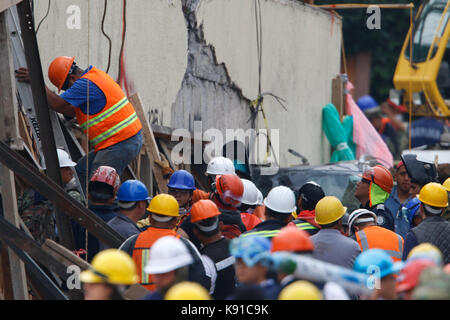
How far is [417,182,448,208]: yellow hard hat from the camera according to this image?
682cm

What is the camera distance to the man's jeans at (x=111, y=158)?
7.64 metres

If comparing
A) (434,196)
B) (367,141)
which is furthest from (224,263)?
(367,141)

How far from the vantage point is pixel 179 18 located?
35.0 ft

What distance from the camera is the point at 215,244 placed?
20.3ft

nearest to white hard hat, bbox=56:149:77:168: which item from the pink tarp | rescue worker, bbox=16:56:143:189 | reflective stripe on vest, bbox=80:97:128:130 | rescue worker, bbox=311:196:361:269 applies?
rescue worker, bbox=16:56:143:189

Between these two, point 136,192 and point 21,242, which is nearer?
point 21,242

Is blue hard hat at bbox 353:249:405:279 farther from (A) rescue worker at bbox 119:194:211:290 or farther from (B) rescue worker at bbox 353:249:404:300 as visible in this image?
(A) rescue worker at bbox 119:194:211:290

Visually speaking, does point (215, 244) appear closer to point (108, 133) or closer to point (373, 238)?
point (373, 238)

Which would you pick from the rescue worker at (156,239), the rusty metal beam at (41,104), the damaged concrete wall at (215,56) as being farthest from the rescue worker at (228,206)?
the damaged concrete wall at (215,56)

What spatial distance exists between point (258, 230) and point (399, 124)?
1281 cm

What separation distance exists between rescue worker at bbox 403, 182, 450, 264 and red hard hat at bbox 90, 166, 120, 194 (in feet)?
7.57

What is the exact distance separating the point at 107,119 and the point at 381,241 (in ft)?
8.71

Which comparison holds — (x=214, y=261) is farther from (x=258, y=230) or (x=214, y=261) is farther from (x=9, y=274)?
(x=9, y=274)
